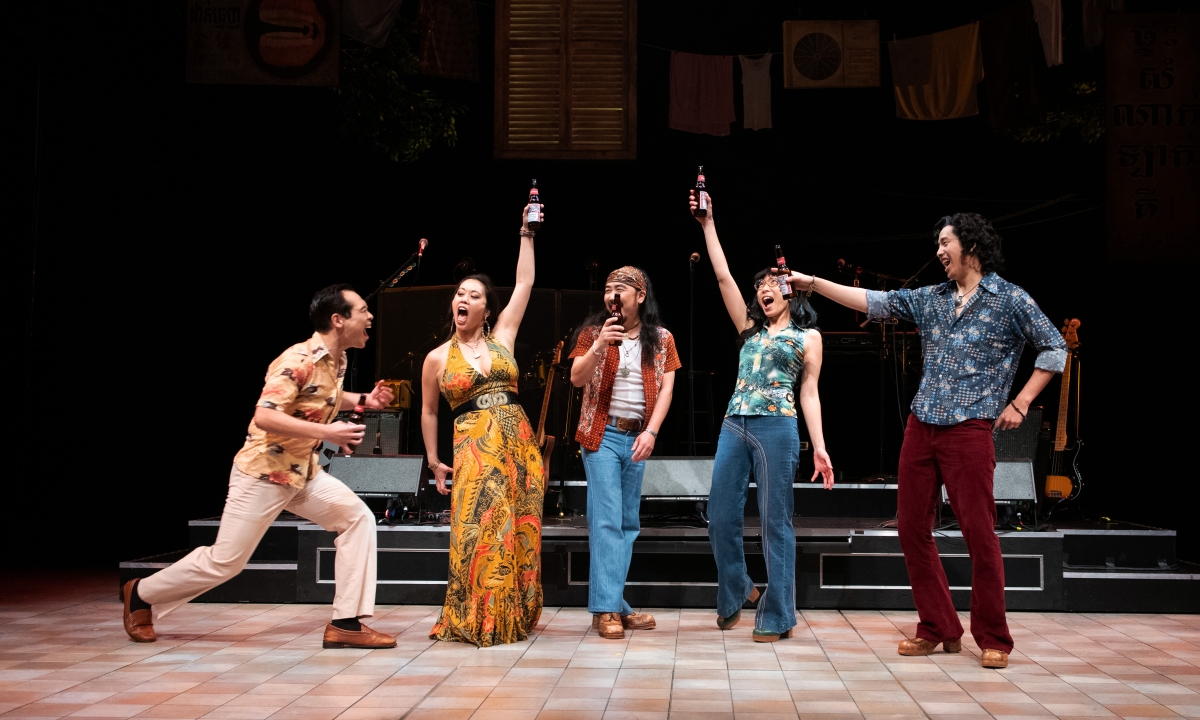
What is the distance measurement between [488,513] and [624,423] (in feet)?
2.46

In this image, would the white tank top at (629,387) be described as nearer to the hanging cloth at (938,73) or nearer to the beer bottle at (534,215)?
the beer bottle at (534,215)

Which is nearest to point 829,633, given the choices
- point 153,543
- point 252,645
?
point 252,645

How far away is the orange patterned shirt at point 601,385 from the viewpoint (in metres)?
4.49

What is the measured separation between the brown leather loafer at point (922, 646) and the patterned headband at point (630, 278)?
191cm

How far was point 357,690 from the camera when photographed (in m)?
3.32

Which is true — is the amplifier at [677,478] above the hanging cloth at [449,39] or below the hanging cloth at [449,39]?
below

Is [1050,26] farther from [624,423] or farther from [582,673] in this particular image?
[582,673]

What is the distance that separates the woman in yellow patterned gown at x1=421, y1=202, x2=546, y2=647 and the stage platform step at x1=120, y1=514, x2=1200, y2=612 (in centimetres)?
98

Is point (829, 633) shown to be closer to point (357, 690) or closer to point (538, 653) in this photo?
→ point (538, 653)

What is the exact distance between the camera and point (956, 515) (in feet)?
Answer: 13.0

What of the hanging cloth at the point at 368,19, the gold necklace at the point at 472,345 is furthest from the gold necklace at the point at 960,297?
the hanging cloth at the point at 368,19

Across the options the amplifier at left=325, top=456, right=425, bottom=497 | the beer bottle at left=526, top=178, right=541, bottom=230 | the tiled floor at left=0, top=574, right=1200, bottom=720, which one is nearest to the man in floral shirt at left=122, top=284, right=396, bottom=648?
the tiled floor at left=0, top=574, right=1200, bottom=720

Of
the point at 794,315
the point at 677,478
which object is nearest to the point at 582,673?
the point at 794,315

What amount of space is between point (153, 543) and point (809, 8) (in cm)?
733
